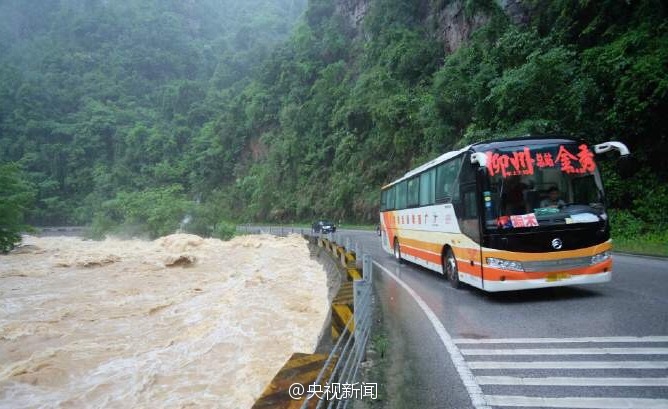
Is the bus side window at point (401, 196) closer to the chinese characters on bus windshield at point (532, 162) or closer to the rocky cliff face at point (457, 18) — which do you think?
the chinese characters on bus windshield at point (532, 162)

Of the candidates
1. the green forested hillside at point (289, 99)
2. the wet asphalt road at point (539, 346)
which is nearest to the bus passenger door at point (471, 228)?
the wet asphalt road at point (539, 346)

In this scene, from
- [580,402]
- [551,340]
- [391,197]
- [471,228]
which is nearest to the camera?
[580,402]

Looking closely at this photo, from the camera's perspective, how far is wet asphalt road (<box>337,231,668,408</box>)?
13.9 ft

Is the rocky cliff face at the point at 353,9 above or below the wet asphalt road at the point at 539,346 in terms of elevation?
above

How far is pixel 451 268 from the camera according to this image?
10.0 meters

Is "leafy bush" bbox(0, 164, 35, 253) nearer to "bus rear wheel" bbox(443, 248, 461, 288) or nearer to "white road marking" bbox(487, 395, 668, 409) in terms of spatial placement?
"bus rear wheel" bbox(443, 248, 461, 288)

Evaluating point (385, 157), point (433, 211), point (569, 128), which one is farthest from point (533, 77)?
point (385, 157)

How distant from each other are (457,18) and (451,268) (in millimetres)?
28605

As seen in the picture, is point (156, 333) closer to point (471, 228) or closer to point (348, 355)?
point (348, 355)

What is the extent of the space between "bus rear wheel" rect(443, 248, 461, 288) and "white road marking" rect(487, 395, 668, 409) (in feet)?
17.9

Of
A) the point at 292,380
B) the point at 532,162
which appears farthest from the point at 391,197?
the point at 292,380

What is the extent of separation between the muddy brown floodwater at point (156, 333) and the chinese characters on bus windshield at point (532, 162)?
16.6 feet

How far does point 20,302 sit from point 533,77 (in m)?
21.0

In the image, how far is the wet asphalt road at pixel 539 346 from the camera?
4.24 m
